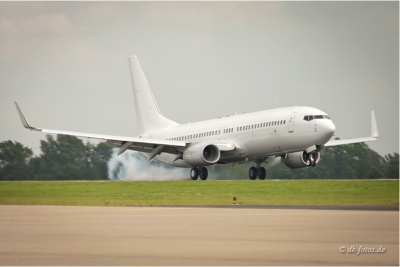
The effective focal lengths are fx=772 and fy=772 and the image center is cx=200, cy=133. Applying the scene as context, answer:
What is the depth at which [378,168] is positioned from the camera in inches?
2296

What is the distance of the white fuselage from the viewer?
142 feet

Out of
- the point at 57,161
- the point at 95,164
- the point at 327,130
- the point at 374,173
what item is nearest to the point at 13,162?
the point at 57,161

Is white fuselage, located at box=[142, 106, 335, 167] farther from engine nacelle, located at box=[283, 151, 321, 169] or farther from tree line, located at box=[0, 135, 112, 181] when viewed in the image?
tree line, located at box=[0, 135, 112, 181]

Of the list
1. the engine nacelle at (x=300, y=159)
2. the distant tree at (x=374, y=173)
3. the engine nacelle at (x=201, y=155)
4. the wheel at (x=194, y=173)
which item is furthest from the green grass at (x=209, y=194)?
the distant tree at (x=374, y=173)

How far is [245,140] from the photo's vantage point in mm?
47000

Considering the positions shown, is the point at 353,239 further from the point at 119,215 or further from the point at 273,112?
the point at 273,112

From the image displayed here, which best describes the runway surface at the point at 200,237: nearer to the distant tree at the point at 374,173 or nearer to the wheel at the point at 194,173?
the wheel at the point at 194,173

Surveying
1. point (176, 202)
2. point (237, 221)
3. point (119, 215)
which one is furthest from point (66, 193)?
point (237, 221)

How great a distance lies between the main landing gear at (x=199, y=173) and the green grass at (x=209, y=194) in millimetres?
7504

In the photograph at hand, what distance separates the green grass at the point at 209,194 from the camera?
29750 mm

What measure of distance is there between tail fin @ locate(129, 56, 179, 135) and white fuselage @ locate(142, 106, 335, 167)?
256 inches

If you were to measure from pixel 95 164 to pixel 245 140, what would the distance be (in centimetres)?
1277

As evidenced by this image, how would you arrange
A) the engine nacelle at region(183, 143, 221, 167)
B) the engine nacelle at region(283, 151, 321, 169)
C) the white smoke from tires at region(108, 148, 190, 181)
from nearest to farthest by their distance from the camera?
1. the engine nacelle at region(283, 151, 321, 169)
2. the engine nacelle at region(183, 143, 221, 167)
3. the white smoke from tires at region(108, 148, 190, 181)

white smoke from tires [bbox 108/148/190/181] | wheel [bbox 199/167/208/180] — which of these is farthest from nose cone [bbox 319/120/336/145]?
white smoke from tires [bbox 108/148/190/181]
